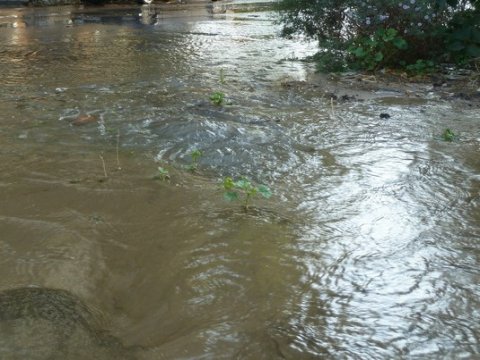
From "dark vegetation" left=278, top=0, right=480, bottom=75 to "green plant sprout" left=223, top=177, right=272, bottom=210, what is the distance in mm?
4667

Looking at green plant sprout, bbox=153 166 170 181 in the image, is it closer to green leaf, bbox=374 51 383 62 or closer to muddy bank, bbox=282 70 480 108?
muddy bank, bbox=282 70 480 108

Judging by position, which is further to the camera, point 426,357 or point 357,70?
point 357,70

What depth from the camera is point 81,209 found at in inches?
121

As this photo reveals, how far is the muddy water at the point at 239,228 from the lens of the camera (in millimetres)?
2047

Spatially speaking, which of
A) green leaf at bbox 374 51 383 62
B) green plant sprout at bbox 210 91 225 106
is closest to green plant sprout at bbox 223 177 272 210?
green plant sprout at bbox 210 91 225 106

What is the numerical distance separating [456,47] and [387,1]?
1.12 metres

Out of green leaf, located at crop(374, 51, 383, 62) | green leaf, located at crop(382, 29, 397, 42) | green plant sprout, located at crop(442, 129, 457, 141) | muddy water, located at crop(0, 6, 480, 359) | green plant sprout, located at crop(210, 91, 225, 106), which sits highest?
green leaf, located at crop(382, 29, 397, 42)

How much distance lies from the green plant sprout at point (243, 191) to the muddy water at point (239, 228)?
0.08 m

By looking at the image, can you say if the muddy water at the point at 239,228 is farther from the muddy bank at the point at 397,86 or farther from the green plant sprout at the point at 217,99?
the muddy bank at the point at 397,86

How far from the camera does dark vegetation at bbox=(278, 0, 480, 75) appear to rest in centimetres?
707

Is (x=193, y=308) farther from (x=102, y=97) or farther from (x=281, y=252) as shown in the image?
(x=102, y=97)

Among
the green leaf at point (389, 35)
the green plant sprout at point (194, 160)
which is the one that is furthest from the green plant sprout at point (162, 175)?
the green leaf at point (389, 35)

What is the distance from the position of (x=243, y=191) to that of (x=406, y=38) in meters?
4.99

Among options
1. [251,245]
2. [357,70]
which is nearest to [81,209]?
[251,245]
